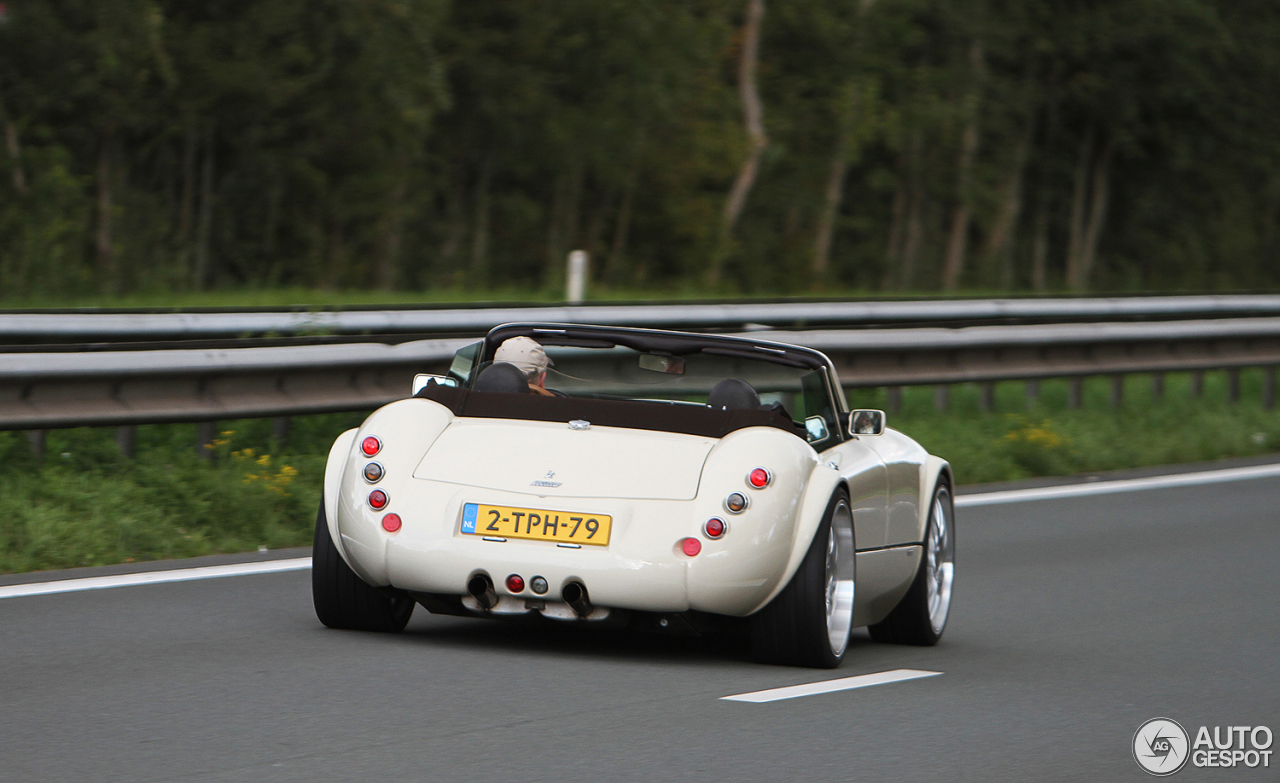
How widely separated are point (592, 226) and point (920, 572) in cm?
3480

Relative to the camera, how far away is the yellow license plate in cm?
640

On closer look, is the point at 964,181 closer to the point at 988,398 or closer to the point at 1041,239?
the point at 1041,239

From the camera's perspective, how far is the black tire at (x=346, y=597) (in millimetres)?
6844

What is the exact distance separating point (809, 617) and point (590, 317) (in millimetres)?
10875

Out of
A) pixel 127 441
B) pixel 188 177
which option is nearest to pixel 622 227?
pixel 188 177

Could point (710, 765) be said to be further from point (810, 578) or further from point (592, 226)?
point (592, 226)

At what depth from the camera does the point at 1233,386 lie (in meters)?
19.0

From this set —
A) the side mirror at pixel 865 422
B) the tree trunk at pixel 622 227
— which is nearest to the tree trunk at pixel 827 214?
the tree trunk at pixel 622 227

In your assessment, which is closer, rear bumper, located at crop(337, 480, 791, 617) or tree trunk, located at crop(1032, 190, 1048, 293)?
rear bumper, located at crop(337, 480, 791, 617)

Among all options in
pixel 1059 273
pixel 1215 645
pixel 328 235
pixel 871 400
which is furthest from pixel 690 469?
pixel 1059 273

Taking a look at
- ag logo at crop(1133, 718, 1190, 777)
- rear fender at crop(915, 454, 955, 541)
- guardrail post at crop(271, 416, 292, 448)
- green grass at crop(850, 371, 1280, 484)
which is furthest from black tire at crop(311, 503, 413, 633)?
green grass at crop(850, 371, 1280, 484)

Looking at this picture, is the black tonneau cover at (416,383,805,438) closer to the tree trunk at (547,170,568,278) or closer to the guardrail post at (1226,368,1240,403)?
the guardrail post at (1226,368,1240,403)

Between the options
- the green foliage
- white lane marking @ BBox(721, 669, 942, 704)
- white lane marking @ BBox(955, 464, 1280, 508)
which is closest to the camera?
white lane marking @ BBox(721, 669, 942, 704)

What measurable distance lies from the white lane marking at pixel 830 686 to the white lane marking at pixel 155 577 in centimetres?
308
